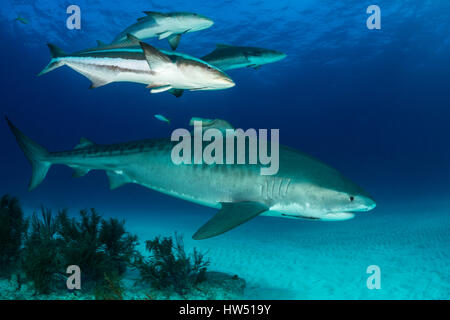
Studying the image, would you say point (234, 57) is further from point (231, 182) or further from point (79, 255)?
point (79, 255)

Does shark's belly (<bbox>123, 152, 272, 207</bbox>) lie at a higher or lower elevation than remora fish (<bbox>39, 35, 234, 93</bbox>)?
lower

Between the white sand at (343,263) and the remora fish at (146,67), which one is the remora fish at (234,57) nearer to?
the remora fish at (146,67)

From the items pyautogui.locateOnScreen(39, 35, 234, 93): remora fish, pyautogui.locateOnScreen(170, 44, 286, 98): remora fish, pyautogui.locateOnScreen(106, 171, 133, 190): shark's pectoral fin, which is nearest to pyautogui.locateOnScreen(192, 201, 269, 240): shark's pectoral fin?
pyautogui.locateOnScreen(39, 35, 234, 93): remora fish

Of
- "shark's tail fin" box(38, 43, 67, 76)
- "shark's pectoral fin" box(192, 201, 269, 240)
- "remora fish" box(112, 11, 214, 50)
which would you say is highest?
"remora fish" box(112, 11, 214, 50)

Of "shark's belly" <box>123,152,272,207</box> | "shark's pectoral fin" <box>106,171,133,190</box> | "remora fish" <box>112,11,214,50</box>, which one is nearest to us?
"remora fish" <box>112,11,214,50</box>

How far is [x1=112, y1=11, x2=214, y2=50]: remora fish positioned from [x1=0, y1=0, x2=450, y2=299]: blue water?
5.76m

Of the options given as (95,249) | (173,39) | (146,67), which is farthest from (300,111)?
(146,67)

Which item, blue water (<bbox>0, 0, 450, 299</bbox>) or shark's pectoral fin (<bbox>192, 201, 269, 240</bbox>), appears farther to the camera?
blue water (<bbox>0, 0, 450, 299</bbox>)

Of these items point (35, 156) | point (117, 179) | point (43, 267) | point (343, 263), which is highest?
point (35, 156)

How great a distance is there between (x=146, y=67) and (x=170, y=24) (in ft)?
5.58

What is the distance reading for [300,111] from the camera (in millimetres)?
86250

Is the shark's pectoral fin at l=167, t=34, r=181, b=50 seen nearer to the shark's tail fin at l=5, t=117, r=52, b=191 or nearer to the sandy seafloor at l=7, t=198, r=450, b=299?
the shark's tail fin at l=5, t=117, r=52, b=191

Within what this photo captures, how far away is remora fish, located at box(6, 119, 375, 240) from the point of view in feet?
11.9

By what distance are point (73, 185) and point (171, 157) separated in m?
107
